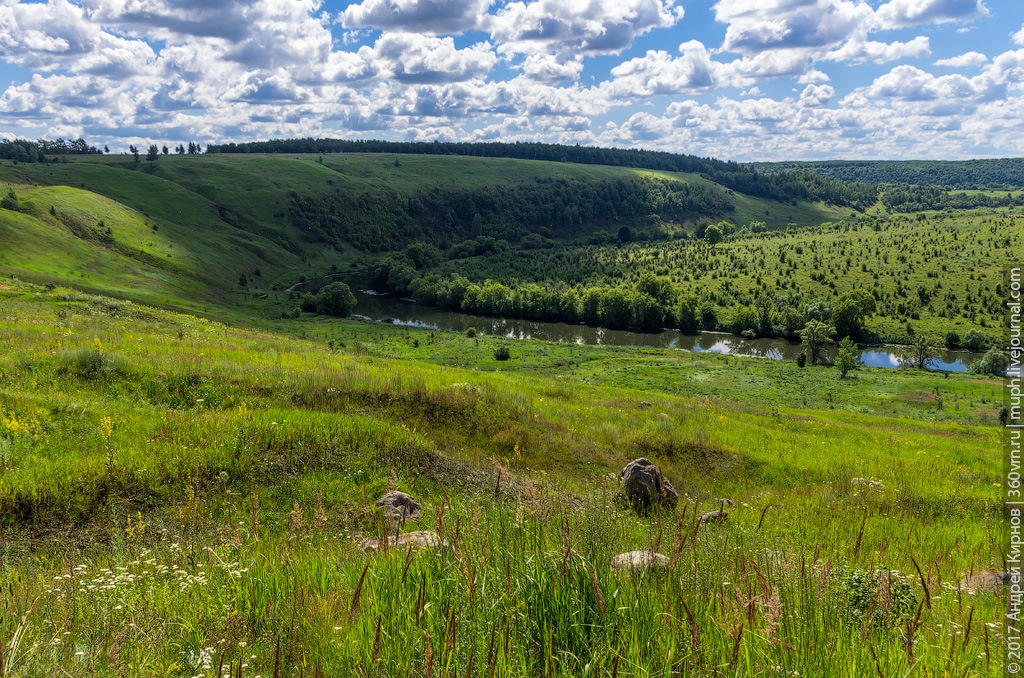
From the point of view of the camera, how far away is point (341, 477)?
8797mm

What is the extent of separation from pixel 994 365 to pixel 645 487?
65077 mm

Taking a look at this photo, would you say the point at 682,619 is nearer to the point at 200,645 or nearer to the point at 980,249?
the point at 200,645

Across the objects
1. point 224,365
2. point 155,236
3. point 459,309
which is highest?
point 155,236

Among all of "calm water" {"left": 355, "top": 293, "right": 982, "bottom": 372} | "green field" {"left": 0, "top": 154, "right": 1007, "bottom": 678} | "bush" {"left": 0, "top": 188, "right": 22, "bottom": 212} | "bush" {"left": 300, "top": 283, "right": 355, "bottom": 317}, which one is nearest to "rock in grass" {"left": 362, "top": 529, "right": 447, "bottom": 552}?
"green field" {"left": 0, "top": 154, "right": 1007, "bottom": 678}

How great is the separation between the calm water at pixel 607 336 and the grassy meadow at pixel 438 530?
5406cm

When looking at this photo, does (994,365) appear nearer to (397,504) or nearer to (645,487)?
(645,487)

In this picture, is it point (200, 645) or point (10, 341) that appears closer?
point (200, 645)

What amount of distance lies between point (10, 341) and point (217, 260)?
9213 centimetres

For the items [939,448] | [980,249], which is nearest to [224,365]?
[939,448]

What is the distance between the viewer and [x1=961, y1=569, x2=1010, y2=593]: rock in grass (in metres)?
5.13

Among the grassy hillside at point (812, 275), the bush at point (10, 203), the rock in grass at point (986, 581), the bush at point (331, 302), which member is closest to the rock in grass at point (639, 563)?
the rock in grass at point (986, 581)

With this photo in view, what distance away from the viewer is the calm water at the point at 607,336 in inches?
2694

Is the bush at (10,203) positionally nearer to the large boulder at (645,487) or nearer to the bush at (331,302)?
the bush at (331,302)

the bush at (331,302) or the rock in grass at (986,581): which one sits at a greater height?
the rock in grass at (986,581)
